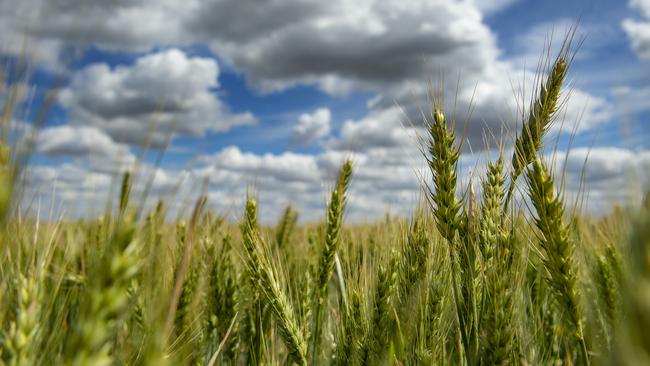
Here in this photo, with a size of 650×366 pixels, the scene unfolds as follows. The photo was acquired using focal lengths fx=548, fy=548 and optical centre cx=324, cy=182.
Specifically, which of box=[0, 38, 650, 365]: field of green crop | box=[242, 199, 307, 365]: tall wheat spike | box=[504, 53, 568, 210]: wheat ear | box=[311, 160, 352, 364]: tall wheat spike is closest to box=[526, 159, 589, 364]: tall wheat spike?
box=[0, 38, 650, 365]: field of green crop

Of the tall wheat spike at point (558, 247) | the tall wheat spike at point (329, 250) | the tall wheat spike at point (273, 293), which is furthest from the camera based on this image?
the tall wheat spike at point (329, 250)

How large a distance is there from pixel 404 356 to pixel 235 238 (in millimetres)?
1730

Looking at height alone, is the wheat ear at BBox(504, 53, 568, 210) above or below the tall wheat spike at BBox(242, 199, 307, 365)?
above

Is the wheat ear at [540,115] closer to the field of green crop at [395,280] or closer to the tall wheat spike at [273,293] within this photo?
the field of green crop at [395,280]

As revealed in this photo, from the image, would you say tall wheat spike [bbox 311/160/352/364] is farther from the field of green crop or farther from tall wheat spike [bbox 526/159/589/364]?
tall wheat spike [bbox 526/159/589/364]

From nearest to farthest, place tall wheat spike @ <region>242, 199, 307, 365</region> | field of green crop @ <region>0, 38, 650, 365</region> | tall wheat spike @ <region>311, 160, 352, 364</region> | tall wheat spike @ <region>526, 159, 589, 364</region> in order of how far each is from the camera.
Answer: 1. field of green crop @ <region>0, 38, 650, 365</region>
2. tall wheat spike @ <region>526, 159, 589, 364</region>
3. tall wheat spike @ <region>242, 199, 307, 365</region>
4. tall wheat spike @ <region>311, 160, 352, 364</region>

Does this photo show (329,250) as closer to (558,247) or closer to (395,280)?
(395,280)


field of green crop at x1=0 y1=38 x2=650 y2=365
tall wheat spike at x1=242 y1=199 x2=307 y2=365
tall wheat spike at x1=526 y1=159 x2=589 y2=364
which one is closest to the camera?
field of green crop at x1=0 y1=38 x2=650 y2=365

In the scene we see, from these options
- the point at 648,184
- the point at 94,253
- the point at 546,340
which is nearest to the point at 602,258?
the point at 546,340

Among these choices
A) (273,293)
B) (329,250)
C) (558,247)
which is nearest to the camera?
(558,247)

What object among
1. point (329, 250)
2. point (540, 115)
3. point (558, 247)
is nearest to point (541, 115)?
point (540, 115)

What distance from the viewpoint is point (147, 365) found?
1.10 m

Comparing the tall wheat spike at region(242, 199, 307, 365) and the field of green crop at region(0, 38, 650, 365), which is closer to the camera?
the field of green crop at region(0, 38, 650, 365)

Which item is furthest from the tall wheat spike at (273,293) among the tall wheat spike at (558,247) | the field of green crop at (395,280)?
the tall wheat spike at (558,247)
